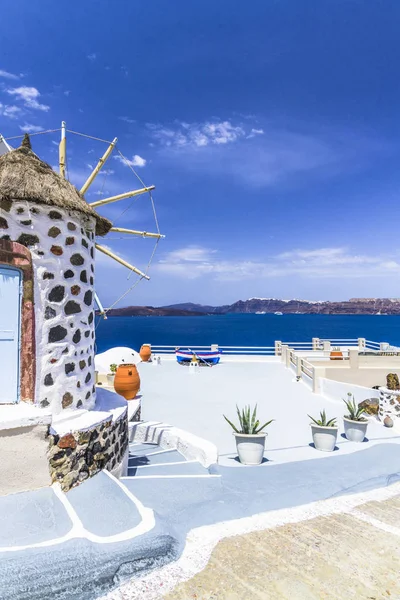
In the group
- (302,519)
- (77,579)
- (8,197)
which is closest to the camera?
(77,579)

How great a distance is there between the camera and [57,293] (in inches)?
188

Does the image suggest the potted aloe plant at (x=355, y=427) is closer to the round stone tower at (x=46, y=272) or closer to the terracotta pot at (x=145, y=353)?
the round stone tower at (x=46, y=272)

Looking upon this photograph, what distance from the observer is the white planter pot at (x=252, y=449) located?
19.4 ft

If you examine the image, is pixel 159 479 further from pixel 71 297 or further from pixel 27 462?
pixel 71 297

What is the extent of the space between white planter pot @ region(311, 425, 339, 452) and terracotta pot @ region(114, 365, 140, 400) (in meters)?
4.57

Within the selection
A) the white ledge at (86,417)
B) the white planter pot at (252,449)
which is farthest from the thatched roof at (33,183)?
the white planter pot at (252,449)

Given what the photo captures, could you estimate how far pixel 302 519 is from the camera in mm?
4023

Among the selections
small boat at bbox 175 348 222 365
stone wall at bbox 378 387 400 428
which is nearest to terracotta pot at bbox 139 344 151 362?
small boat at bbox 175 348 222 365

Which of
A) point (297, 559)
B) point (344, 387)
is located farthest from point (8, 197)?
point (344, 387)

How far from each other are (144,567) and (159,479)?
1775 millimetres

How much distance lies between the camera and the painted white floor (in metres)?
7.39

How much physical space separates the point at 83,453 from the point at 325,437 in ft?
14.4

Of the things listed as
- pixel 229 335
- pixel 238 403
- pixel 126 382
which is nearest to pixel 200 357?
pixel 238 403

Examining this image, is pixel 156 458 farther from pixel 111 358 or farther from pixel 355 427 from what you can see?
pixel 111 358
